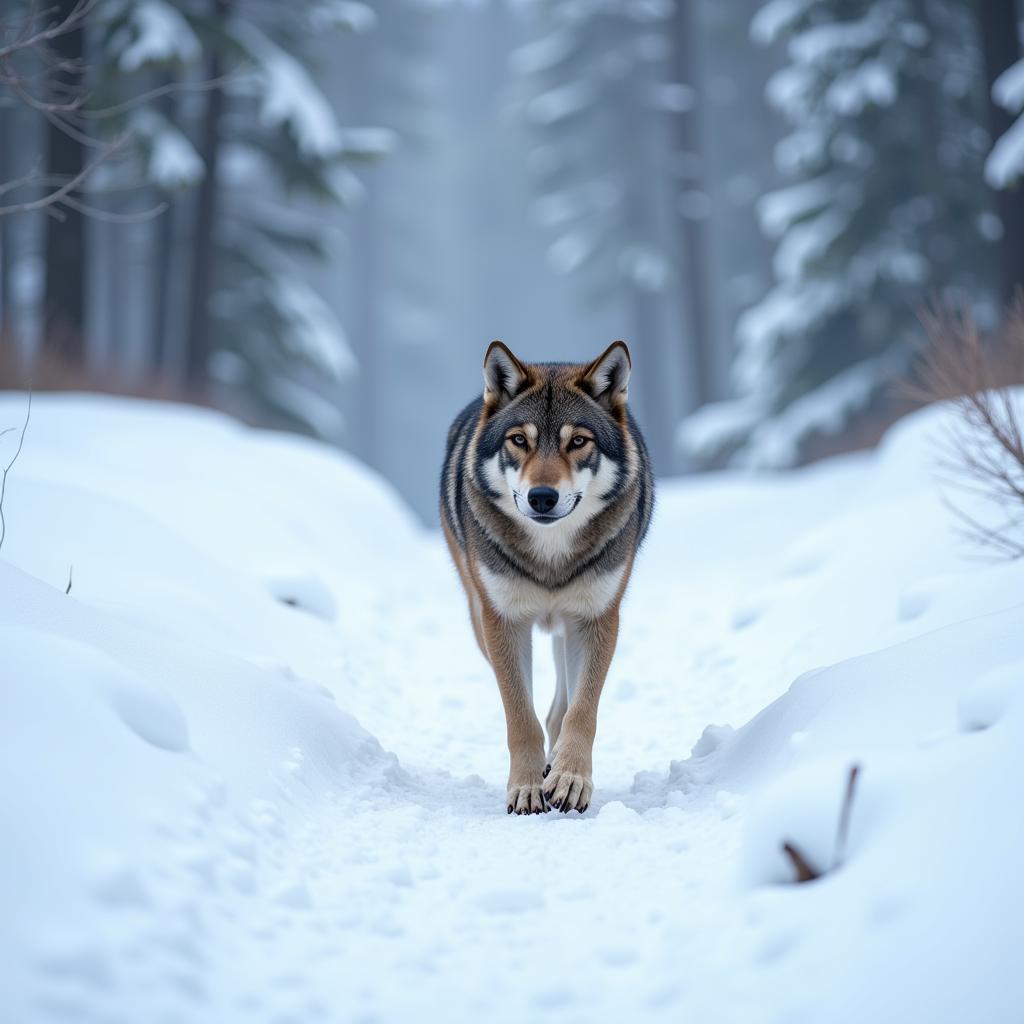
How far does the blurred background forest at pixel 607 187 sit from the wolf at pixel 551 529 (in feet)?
6.91

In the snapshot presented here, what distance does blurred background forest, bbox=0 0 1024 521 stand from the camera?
444 inches

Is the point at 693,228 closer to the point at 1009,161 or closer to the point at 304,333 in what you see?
the point at 304,333

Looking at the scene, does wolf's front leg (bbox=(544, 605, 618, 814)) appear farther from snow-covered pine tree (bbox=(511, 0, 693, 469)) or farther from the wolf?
snow-covered pine tree (bbox=(511, 0, 693, 469))

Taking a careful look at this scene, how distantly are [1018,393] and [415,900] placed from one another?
614 cm

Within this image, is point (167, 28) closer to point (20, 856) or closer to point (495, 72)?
point (20, 856)

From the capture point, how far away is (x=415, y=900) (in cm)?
292

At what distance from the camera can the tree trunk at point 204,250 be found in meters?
14.4

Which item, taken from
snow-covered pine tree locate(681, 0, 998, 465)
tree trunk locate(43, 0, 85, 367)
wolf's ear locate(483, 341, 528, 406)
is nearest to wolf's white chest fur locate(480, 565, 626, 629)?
wolf's ear locate(483, 341, 528, 406)

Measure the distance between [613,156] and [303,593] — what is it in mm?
22501

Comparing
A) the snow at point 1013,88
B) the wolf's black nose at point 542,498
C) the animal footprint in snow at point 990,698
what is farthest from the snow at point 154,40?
the animal footprint in snow at point 990,698

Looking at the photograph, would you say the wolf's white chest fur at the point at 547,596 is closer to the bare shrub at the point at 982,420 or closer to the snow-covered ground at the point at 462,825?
the snow-covered ground at the point at 462,825

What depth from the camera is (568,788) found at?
3910 millimetres

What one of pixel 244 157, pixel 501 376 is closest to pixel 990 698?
pixel 501 376

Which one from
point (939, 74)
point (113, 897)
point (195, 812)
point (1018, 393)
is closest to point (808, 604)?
point (1018, 393)
